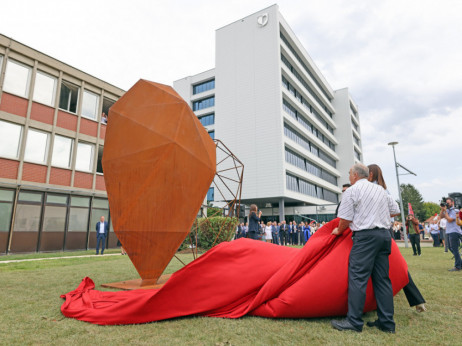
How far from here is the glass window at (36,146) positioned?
15.4 meters

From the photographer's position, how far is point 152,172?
537 centimetres

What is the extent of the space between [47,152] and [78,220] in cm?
434

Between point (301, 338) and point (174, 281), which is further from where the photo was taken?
point (174, 281)

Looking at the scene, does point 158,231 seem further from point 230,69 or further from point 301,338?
point 230,69

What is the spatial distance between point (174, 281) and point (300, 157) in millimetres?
36924

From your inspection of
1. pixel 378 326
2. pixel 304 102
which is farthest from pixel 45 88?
pixel 304 102

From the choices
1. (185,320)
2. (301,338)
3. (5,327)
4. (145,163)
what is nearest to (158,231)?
(145,163)

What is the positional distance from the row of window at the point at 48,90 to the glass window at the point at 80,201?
17.1ft

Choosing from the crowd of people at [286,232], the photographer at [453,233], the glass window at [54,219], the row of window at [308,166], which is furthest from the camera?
the row of window at [308,166]

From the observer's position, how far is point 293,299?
3.58 m

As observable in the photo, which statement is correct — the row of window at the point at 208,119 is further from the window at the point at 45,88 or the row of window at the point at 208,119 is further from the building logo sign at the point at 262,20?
the window at the point at 45,88

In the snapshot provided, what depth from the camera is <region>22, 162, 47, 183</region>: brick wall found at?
590 inches

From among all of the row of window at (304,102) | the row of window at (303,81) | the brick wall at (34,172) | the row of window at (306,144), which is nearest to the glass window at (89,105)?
the brick wall at (34,172)

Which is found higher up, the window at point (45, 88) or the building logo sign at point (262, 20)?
the building logo sign at point (262, 20)
